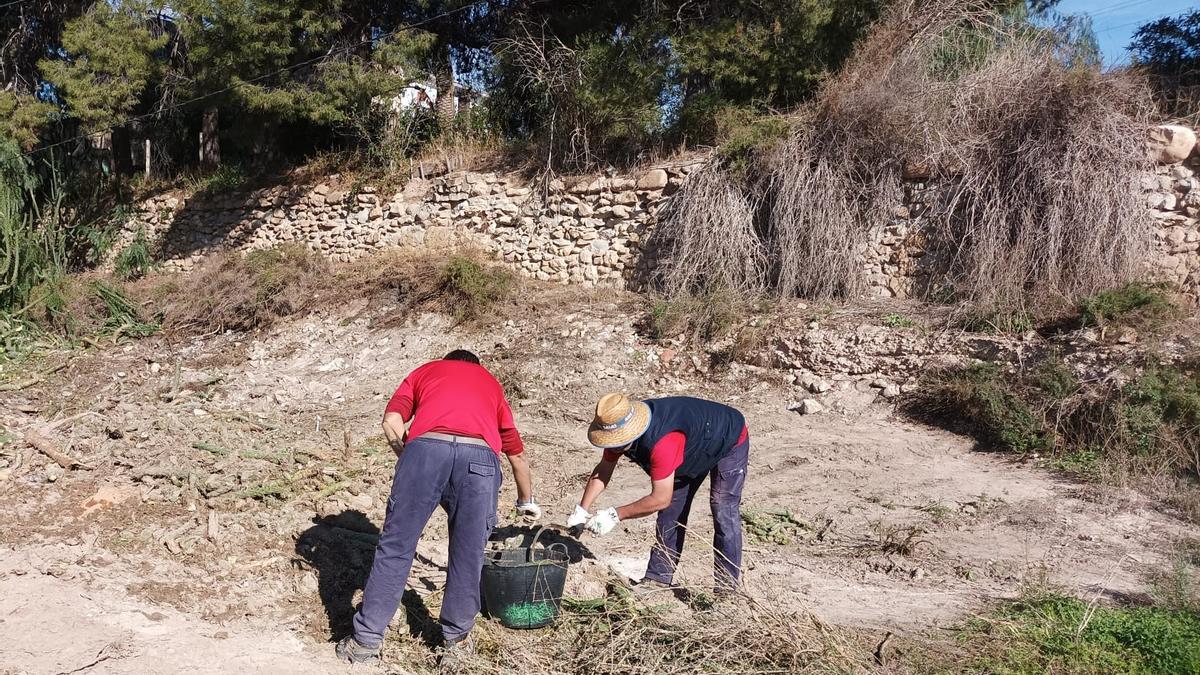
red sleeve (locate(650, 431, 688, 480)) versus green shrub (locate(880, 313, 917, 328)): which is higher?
red sleeve (locate(650, 431, 688, 480))

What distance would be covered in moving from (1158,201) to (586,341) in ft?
19.5

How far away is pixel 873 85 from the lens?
9.61m

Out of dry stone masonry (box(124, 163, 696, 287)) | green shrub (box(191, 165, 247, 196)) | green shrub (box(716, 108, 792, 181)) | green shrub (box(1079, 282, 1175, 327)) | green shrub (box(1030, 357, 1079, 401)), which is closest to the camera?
green shrub (box(1030, 357, 1079, 401))

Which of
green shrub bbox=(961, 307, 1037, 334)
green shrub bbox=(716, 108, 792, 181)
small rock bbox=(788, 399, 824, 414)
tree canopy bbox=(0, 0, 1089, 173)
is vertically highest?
tree canopy bbox=(0, 0, 1089, 173)

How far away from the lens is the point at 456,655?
151 inches

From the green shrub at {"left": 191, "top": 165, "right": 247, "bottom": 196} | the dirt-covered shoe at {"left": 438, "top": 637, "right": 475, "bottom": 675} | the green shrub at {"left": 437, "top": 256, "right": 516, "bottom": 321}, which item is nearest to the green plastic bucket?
the dirt-covered shoe at {"left": 438, "top": 637, "right": 475, "bottom": 675}

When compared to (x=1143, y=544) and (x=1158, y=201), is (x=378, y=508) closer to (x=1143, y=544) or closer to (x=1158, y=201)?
(x=1143, y=544)

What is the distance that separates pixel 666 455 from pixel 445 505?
3.39 ft

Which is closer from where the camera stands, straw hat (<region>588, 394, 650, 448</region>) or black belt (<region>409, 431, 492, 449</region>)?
black belt (<region>409, 431, 492, 449</region>)

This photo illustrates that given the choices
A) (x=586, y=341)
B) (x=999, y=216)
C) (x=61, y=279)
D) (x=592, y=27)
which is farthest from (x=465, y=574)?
(x=61, y=279)

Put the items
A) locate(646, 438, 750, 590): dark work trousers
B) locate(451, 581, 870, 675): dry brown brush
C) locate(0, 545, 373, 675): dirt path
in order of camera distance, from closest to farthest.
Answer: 1. locate(451, 581, 870, 675): dry brown brush
2. locate(0, 545, 373, 675): dirt path
3. locate(646, 438, 750, 590): dark work trousers

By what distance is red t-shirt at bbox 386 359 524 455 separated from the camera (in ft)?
12.5

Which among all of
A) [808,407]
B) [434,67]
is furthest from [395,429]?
[434,67]

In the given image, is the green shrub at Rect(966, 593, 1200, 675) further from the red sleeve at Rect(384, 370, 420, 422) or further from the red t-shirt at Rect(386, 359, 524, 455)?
the red sleeve at Rect(384, 370, 420, 422)
